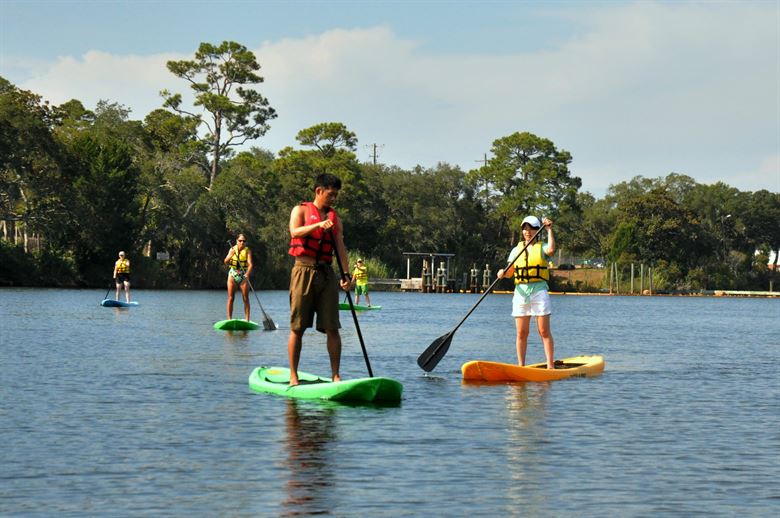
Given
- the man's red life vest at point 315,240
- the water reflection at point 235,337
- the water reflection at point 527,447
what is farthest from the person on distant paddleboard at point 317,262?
the water reflection at point 235,337

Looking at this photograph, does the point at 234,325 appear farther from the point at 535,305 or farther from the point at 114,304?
the point at 114,304

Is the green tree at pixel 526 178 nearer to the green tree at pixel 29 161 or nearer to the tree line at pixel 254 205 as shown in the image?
the tree line at pixel 254 205

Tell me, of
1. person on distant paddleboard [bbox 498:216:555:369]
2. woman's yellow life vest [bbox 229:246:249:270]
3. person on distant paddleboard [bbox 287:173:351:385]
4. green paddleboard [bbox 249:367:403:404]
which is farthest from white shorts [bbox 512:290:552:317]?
woman's yellow life vest [bbox 229:246:249:270]

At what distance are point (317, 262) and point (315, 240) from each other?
0.24 meters

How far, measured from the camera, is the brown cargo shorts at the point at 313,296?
12.5 metres

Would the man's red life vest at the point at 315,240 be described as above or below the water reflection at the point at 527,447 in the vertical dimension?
above

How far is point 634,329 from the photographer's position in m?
34.8

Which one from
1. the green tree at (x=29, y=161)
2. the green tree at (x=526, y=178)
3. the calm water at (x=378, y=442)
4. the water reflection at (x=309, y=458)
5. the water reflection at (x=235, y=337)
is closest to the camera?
the water reflection at (x=309, y=458)

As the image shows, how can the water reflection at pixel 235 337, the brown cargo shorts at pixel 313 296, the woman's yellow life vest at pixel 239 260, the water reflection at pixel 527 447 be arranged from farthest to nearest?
the woman's yellow life vest at pixel 239 260, the water reflection at pixel 235 337, the brown cargo shorts at pixel 313 296, the water reflection at pixel 527 447

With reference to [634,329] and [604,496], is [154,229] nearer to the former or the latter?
[634,329]

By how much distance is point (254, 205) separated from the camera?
80.8 m

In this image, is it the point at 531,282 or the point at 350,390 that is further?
the point at 531,282

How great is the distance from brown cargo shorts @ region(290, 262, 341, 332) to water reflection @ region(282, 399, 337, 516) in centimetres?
86

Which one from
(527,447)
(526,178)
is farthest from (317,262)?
(526,178)
